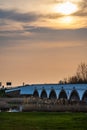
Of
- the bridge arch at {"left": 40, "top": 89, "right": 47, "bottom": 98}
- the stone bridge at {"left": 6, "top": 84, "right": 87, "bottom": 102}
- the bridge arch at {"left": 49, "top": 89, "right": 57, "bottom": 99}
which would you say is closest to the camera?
the stone bridge at {"left": 6, "top": 84, "right": 87, "bottom": 102}

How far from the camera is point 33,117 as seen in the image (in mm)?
66000

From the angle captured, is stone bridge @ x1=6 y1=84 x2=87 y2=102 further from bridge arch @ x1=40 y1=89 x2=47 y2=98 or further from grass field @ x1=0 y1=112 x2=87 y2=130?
grass field @ x1=0 y1=112 x2=87 y2=130

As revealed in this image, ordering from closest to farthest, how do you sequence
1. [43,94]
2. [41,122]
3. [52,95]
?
1. [41,122]
2. [52,95]
3. [43,94]

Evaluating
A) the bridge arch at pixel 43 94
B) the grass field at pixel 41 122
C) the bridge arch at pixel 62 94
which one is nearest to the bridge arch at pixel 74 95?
the bridge arch at pixel 62 94

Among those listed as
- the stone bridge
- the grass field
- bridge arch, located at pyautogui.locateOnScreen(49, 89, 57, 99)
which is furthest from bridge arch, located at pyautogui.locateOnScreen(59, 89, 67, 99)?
the grass field

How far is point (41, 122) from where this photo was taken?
5975 cm

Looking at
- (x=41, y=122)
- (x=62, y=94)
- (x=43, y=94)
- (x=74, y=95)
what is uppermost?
(x=43, y=94)

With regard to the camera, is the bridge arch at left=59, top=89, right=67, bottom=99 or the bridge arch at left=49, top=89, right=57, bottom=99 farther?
the bridge arch at left=49, top=89, right=57, bottom=99

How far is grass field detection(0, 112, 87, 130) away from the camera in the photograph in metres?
54.0

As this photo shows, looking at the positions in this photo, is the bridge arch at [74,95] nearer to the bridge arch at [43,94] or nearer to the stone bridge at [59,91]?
the stone bridge at [59,91]

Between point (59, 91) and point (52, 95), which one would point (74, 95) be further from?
point (52, 95)

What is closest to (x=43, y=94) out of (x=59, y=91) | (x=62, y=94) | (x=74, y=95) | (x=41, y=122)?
(x=62, y=94)

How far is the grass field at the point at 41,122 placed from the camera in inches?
2125

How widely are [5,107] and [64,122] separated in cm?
2975
